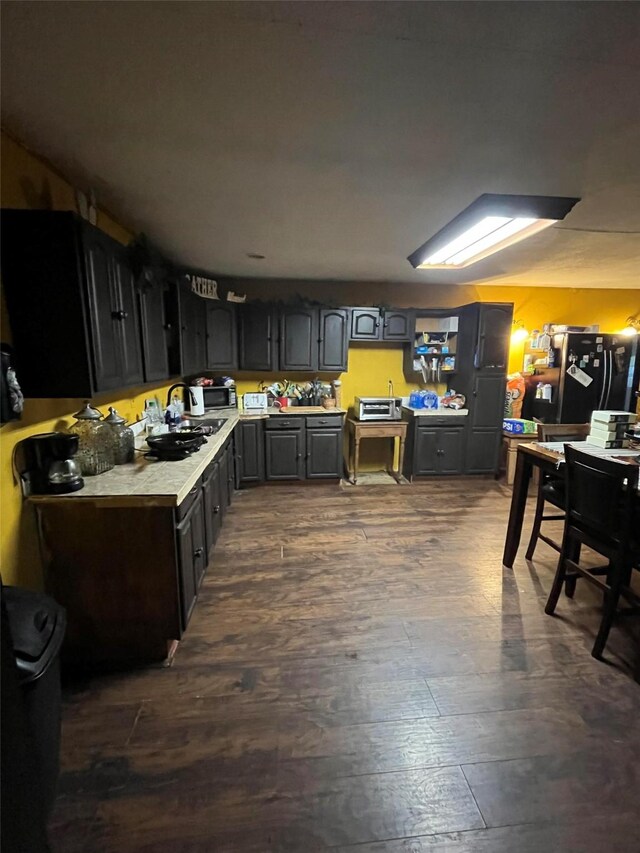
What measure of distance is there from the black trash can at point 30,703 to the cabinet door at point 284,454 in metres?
2.93

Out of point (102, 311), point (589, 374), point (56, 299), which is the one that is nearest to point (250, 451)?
point (102, 311)

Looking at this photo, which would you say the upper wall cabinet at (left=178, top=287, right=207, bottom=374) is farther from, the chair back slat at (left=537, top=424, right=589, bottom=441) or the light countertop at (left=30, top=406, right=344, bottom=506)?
the chair back slat at (left=537, top=424, right=589, bottom=441)

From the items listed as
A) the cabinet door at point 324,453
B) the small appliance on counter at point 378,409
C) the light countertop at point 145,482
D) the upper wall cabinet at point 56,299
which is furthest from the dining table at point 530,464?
the upper wall cabinet at point 56,299

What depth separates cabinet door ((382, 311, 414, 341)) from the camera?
4.37 meters

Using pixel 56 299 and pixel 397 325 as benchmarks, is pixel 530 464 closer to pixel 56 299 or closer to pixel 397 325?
pixel 397 325

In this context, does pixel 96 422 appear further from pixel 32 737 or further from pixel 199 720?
pixel 199 720

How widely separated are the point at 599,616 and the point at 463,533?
111cm

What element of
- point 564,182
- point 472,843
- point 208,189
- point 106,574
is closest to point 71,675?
point 106,574

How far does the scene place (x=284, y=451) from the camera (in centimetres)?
423

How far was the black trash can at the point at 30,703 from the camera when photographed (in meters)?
0.85

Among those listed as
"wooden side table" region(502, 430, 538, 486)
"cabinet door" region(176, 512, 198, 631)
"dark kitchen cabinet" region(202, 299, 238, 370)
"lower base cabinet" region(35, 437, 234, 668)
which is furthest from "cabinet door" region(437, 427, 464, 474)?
"lower base cabinet" region(35, 437, 234, 668)

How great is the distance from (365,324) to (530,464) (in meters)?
2.49

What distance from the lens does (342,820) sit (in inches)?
48.4

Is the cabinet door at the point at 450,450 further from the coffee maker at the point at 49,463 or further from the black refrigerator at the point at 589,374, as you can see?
the coffee maker at the point at 49,463
